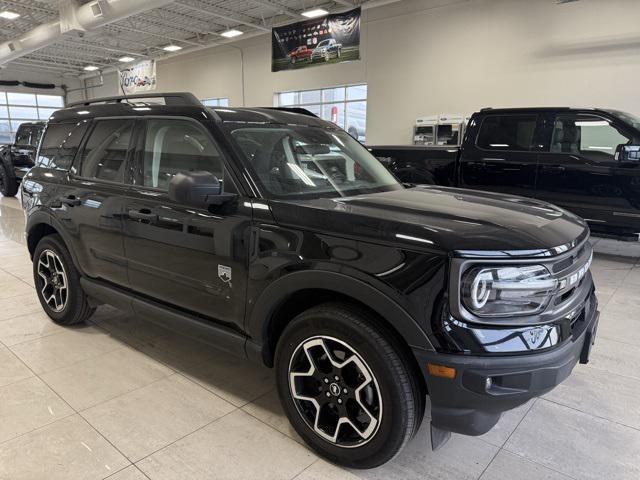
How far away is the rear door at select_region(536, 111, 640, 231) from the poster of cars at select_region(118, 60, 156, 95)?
46.1ft

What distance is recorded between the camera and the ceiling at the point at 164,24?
12.1 m

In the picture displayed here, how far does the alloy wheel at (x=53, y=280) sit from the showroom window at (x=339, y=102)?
10.1 meters

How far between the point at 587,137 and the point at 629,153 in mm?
539

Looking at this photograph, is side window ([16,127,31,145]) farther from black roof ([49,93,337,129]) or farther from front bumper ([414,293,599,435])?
front bumper ([414,293,599,435])

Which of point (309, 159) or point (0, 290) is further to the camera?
point (0, 290)

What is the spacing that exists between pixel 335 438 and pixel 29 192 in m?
3.15

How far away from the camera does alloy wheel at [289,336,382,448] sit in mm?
1862

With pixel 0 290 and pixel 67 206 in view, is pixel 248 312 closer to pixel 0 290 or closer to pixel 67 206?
pixel 67 206

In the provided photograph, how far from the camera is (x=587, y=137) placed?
18.9ft

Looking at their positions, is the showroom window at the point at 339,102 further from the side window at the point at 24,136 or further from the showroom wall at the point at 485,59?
the side window at the point at 24,136

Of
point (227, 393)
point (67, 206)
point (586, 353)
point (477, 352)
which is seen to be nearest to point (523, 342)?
point (477, 352)

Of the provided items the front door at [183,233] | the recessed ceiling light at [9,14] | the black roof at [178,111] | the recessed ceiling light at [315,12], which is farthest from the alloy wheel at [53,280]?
the recessed ceiling light at [9,14]

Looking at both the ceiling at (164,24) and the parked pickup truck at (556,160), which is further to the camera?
the ceiling at (164,24)

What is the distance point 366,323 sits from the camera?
180cm
